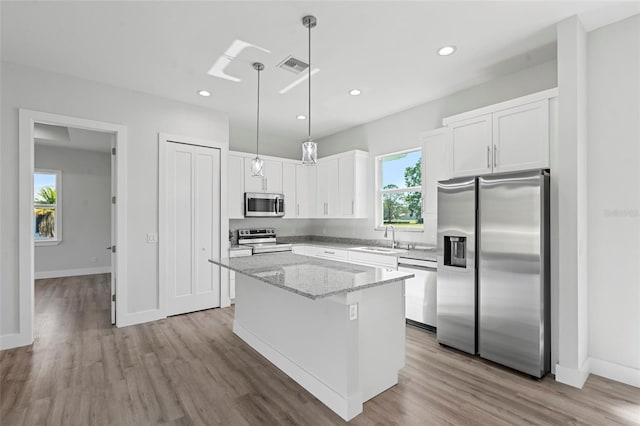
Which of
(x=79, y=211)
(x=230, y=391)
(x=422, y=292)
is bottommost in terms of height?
(x=230, y=391)

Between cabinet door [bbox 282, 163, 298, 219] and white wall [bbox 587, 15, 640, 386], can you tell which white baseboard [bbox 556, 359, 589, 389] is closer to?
white wall [bbox 587, 15, 640, 386]

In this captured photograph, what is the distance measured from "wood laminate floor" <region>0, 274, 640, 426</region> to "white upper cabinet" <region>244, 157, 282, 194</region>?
248cm

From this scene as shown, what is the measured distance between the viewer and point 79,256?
704 cm

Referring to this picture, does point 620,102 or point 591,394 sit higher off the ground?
point 620,102

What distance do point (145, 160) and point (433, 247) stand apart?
387 cm

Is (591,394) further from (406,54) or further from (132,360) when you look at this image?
(132,360)

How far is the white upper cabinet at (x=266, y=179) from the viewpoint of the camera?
5043 mm

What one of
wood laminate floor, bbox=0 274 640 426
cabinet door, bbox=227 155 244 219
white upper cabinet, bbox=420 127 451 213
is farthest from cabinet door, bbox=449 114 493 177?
cabinet door, bbox=227 155 244 219

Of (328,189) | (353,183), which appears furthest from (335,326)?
(328,189)

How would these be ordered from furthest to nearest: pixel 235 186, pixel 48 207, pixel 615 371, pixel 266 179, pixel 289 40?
pixel 48 207 → pixel 266 179 → pixel 235 186 → pixel 289 40 → pixel 615 371

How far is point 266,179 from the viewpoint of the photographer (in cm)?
529

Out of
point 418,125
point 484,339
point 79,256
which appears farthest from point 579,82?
point 79,256

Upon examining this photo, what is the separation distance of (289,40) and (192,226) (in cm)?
274

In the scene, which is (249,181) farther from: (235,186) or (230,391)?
(230,391)
